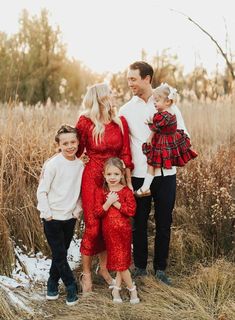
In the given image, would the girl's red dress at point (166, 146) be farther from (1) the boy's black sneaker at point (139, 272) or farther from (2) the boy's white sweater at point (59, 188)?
(1) the boy's black sneaker at point (139, 272)

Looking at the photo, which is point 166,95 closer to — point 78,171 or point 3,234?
point 78,171

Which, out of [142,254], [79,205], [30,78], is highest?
[30,78]

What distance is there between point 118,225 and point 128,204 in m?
0.18

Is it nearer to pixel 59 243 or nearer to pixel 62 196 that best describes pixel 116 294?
pixel 59 243

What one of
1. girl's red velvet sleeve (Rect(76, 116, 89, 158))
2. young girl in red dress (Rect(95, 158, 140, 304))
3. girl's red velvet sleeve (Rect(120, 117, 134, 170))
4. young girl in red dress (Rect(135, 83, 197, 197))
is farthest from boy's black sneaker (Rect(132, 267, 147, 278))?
girl's red velvet sleeve (Rect(76, 116, 89, 158))

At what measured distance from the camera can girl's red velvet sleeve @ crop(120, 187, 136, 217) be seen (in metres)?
4.36

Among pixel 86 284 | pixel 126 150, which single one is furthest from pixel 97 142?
pixel 86 284

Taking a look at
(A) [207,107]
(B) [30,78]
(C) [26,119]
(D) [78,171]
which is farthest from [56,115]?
(B) [30,78]

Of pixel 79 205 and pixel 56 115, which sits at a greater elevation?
pixel 56 115

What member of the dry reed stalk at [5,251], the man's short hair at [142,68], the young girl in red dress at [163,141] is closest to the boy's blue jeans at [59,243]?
the dry reed stalk at [5,251]

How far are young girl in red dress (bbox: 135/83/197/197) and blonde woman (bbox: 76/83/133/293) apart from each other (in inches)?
6.7

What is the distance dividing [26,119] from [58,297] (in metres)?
3.31

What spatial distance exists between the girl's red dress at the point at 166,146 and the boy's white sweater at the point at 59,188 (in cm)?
59

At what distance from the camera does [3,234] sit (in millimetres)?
4797
